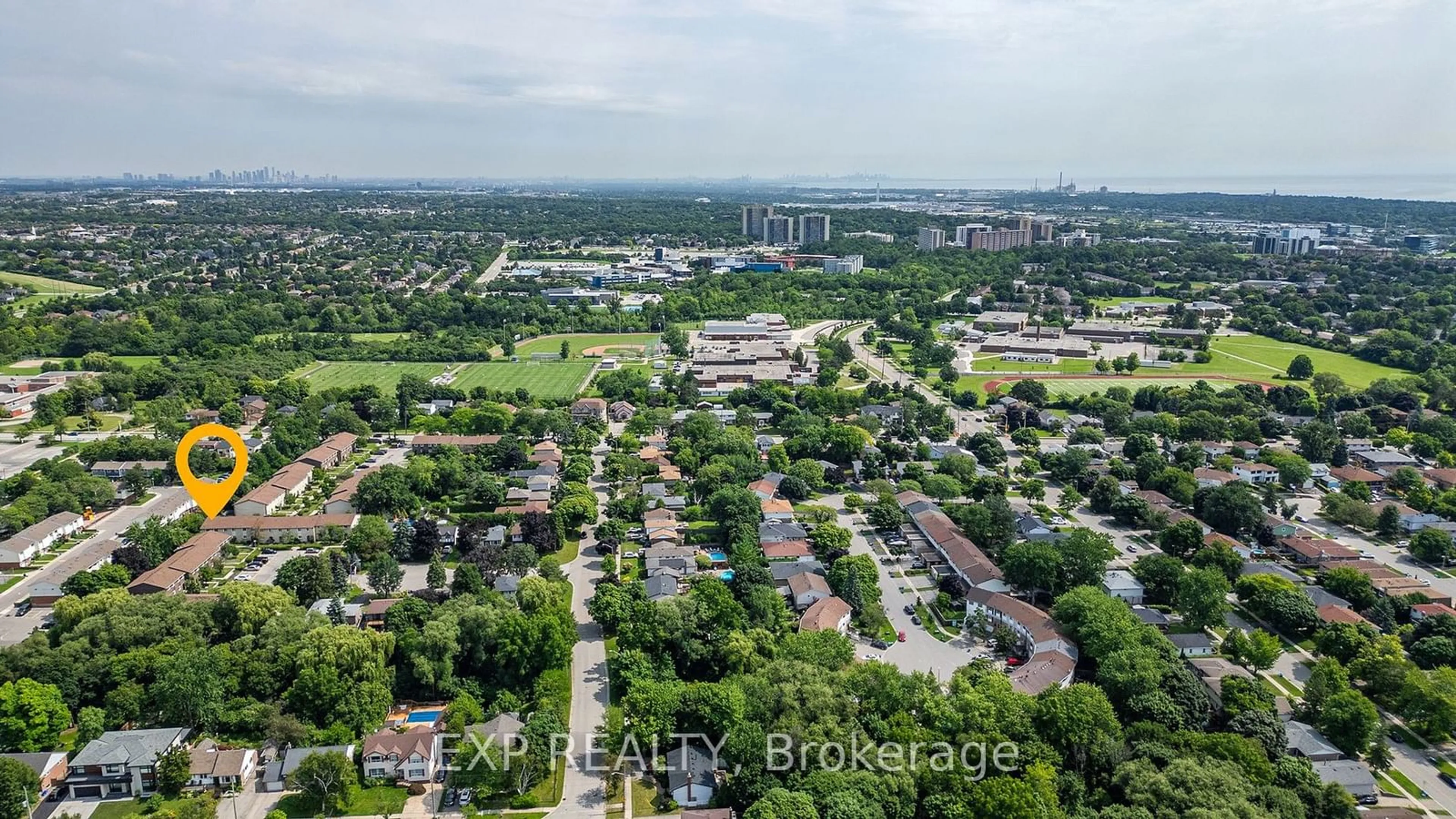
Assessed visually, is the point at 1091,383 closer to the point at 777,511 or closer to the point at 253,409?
the point at 777,511

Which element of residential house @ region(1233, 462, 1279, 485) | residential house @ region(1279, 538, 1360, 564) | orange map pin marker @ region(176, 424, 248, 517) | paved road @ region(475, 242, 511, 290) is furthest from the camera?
paved road @ region(475, 242, 511, 290)

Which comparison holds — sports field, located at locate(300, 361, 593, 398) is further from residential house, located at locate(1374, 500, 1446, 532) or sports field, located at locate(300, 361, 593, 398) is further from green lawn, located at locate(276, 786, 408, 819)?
residential house, located at locate(1374, 500, 1446, 532)

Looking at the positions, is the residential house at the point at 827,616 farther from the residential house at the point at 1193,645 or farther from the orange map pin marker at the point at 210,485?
the orange map pin marker at the point at 210,485

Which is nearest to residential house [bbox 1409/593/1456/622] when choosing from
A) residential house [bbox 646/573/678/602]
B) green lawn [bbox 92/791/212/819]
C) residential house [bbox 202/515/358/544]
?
residential house [bbox 646/573/678/602]

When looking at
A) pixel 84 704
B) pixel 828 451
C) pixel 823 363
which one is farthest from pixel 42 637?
pixel 823 363

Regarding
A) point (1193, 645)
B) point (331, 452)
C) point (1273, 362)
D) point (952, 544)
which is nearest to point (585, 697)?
point (952, 544)
